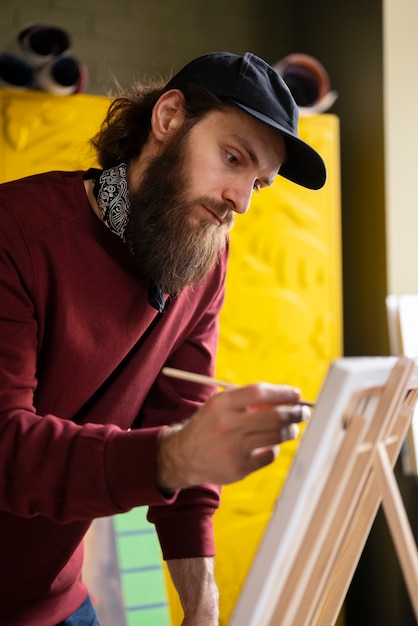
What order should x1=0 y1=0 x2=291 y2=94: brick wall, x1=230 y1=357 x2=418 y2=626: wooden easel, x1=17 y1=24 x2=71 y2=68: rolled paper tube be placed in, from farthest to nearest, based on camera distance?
1. x1=0 y1=0 x2=291 y2=94: brick wall
2. x1=17 y1=24 x2=71 y2=68: rolled paper tube
3. x1=230 y1=357 x2=418 y2=626: wooden easel

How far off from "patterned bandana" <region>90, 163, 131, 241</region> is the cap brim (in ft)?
0.84

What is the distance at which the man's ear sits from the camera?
59.4 inches

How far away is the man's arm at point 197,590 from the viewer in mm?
1517

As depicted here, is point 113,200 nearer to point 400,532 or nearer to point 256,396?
point 256,396

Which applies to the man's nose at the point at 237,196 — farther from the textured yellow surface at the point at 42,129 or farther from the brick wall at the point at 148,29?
the brick wall at the point at 148,29

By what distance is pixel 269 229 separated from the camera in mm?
2750

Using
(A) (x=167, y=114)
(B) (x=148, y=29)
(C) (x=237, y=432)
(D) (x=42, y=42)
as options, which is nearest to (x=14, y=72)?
(D) (x=42, y=42)

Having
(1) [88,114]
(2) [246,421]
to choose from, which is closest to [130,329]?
(2) [246,421]

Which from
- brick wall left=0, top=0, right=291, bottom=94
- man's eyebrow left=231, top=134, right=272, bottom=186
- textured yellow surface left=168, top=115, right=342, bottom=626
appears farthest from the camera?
brick wall left=0, top=0, right=291, bottom=94

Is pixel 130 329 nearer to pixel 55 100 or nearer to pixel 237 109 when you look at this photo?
pixel 237 109

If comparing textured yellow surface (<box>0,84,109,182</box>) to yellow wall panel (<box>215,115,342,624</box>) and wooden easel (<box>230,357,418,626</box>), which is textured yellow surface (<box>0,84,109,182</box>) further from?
wooden easel (<box>230,357,418,626</box>)

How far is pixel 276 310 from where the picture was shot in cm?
275

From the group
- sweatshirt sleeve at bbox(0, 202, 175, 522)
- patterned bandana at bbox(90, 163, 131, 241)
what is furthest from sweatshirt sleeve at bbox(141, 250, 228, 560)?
sweatshirt sleeve at bbox(0, 202, 175, 522)

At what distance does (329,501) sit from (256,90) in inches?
28.6
